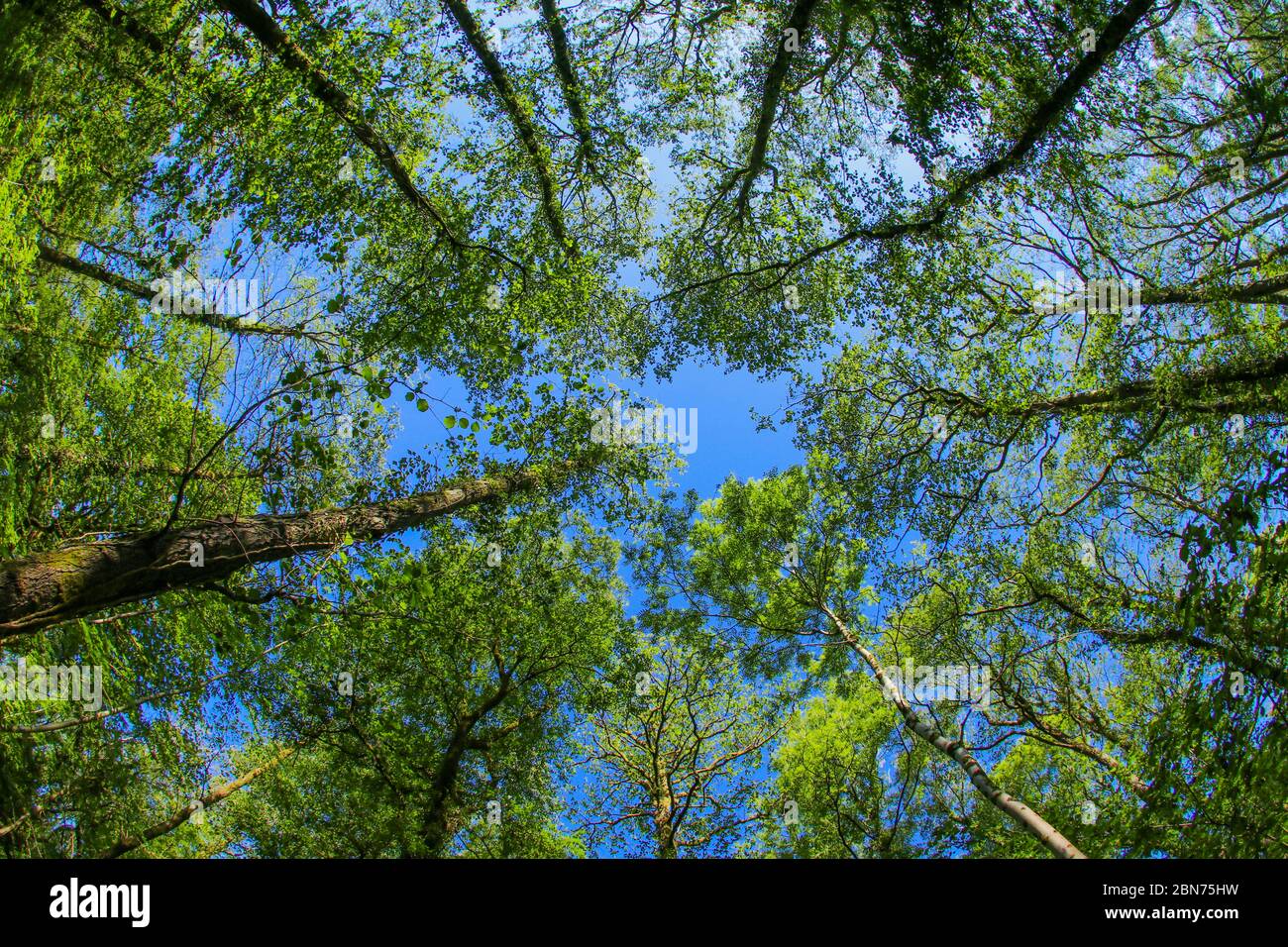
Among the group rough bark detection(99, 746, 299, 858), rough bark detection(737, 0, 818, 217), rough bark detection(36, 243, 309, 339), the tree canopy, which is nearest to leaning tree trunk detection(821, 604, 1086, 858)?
the tree canopy

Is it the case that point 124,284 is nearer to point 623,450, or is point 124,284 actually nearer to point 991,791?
point 623,450

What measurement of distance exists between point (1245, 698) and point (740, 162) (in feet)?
38.0

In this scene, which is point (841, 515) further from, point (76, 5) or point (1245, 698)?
point (76, 5)

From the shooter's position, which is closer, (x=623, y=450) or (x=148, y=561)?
(x=148, y=561)

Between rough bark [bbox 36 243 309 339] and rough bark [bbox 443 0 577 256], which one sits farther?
rough bark [bbox 443 0 577 256]

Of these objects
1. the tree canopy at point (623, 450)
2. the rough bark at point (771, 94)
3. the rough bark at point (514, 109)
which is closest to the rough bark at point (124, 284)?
the tree canopy at point (623, 450)

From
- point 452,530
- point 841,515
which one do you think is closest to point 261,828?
point 452,530

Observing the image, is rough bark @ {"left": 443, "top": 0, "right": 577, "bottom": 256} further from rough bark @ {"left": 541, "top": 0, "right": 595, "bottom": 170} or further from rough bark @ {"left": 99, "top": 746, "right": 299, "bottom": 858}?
rough bark @ {"left": 99, "top": 746, "right": 299, "bottom": 858}

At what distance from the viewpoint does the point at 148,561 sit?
509 centimetres

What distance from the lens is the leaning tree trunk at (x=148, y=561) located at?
178 inches

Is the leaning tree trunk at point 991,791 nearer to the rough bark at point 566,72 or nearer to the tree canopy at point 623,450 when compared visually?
the tree canopy at point 623,450

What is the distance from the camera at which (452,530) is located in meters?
11.5

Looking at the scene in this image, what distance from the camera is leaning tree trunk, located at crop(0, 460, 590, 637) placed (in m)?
4.52

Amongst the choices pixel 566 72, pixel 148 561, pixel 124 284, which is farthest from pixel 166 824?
pixel 566 72
